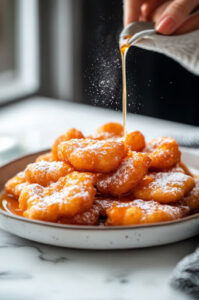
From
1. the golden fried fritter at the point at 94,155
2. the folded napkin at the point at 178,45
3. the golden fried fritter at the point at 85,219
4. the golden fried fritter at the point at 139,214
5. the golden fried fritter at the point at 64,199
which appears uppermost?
the folded napkin at the point at 178,45

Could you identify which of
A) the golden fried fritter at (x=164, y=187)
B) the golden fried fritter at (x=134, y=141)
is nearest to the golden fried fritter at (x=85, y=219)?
the golden fried fritter at (x=164, y=187)

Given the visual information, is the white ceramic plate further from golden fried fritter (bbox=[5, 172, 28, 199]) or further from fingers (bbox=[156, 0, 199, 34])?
fingers (bbox=[156, 0, 199, 34])

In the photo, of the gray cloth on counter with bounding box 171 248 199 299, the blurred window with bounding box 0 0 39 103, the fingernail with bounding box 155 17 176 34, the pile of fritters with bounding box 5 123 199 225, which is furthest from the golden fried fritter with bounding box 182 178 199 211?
the blurred window with bounding box 0 0 39 103

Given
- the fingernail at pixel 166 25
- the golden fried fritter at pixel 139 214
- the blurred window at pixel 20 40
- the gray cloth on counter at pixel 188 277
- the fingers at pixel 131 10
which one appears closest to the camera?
the gray cloth on counter at pixel 188 277

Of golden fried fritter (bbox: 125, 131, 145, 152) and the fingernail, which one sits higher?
the fingernail

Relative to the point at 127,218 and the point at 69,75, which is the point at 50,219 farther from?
the point at 69,75

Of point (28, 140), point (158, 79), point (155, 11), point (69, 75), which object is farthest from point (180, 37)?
point (69, 75)

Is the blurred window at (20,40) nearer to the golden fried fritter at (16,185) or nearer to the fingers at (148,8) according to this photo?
the fingers at (148,8)
